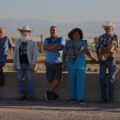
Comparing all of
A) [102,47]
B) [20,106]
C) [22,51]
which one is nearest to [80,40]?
[102,47]

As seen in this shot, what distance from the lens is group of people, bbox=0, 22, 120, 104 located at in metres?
9.84

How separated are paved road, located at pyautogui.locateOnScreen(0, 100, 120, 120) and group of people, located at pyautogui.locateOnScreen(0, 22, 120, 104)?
380 mm

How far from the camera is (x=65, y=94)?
10.6 metres

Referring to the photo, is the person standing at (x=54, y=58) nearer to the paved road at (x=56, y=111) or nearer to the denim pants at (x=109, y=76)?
the paved road at (x=56, y=111)

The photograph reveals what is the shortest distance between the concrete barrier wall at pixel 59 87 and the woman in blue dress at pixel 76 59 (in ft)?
1.60

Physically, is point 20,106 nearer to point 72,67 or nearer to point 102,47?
point 72,67

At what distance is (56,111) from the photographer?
9.10 meters

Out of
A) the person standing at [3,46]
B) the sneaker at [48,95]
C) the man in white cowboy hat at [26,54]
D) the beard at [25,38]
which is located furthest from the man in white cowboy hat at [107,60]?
the person standing at [3,46]

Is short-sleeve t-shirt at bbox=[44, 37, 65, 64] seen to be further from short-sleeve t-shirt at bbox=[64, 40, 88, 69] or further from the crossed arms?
short-sleeve t-shirt at bbox=[64, 40, 88, 69]

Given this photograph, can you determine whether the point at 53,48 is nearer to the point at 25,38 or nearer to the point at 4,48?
the point at 25,38

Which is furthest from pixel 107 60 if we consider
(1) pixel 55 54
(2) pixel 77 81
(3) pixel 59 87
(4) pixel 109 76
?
(3) pixel 59 87

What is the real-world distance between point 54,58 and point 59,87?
3.02 feet

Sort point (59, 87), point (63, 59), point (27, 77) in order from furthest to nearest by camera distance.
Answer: point (59, 87) → point (27, 77) → point (63, 59)

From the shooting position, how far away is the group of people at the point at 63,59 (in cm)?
984
